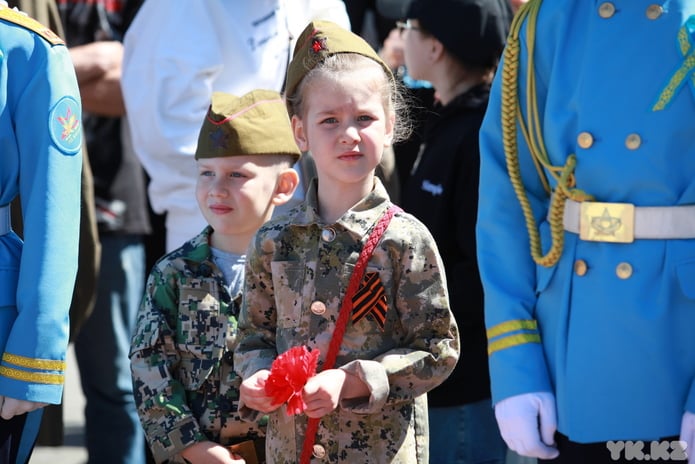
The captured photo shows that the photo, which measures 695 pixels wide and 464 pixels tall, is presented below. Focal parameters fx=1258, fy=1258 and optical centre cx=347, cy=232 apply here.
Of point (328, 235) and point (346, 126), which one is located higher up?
point (346, 126)

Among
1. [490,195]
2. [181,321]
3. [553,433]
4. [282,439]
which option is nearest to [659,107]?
[490,195]

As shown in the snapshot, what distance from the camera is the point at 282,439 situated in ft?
10.4

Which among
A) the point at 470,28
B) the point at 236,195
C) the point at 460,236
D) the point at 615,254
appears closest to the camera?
the point at 615,254

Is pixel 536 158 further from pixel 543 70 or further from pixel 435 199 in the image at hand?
pixel 435 199

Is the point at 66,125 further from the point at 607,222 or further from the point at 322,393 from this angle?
the point at 607,222

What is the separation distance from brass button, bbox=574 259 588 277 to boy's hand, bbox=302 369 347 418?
1.99ft

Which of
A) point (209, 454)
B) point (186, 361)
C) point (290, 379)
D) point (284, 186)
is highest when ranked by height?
point (284, 186)

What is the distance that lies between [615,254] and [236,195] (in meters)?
1.26

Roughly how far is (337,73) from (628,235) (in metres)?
0.91

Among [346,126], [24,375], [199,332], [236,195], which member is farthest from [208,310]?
[346,126]

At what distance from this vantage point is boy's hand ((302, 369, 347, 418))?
2891mm

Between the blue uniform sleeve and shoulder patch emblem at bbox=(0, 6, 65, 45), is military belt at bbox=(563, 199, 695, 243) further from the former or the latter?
shoulder patch emblem at bbox=(0, 6, 65, 45)

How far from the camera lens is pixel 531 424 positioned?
2.83 m

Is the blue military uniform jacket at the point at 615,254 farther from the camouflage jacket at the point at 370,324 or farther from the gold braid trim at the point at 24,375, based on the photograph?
the gold braid trim at the point at 24,375
